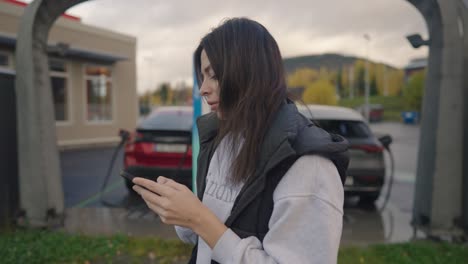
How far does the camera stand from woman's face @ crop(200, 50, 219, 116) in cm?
119

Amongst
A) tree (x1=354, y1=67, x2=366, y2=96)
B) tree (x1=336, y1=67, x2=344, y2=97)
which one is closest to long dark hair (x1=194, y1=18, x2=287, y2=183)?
tree (x1=354, y1=67, x2=366, y2=96)

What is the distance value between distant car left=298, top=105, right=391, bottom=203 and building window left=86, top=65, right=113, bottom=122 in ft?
44.1

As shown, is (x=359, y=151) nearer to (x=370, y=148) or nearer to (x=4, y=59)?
(x=370, y=148)

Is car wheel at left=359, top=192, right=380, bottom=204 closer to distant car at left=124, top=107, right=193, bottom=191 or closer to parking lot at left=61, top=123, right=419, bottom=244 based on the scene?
parking lot at left=61, top=123, right=419, bottom=244

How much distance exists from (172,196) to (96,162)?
1069cm

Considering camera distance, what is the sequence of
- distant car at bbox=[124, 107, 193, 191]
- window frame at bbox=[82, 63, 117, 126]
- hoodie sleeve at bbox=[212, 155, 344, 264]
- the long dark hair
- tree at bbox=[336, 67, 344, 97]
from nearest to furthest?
hoodie sleeve at bbox=[212, 155, 344, 264] → the long dark hair → distant car at bbox=[124, 107, 193, 191] → window frame at bbox=[82, 63, 117, 126] → tree at bbox=[336, 67, 344, 97]

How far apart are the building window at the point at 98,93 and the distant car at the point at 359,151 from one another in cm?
1344

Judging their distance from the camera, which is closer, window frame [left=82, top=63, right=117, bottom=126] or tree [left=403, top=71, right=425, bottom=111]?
window frame [left=82, top=63, right=117, bottom=126]

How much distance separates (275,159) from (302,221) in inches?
7.1

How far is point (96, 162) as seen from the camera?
11.0 metres

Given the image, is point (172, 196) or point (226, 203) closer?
point (172, 196)

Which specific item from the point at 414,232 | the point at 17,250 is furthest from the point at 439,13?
the point at 17,250

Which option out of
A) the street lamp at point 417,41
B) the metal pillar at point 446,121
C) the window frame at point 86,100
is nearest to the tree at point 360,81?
the window frame at point 86,100

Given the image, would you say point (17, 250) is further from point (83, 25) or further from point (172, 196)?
point (83, 25)
